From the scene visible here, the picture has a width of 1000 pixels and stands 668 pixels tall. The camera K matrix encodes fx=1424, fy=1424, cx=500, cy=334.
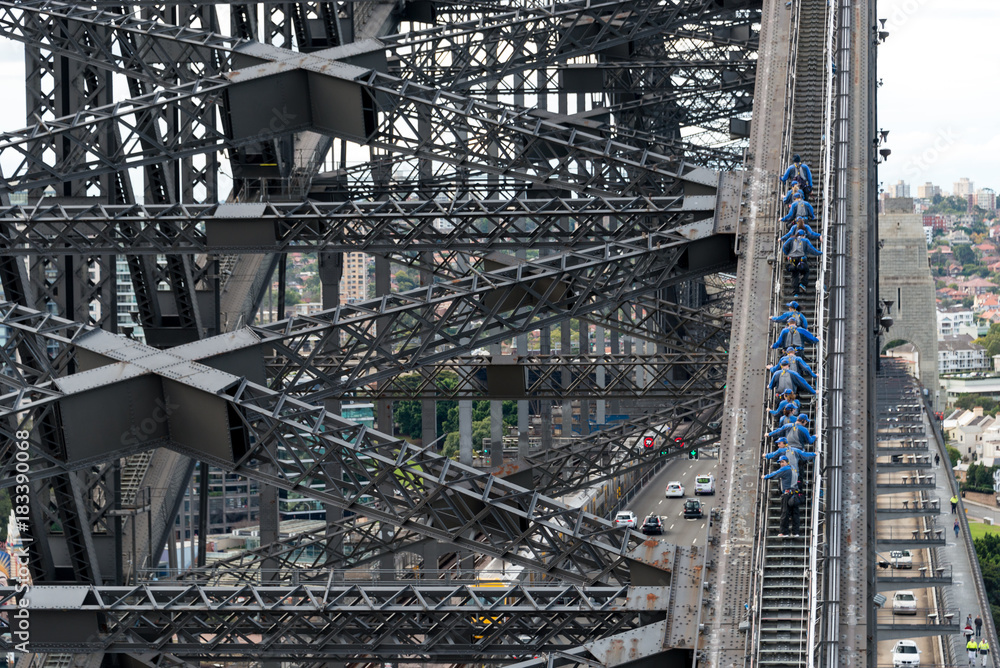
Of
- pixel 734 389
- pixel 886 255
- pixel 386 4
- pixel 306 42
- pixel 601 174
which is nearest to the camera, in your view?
pixel 734 389

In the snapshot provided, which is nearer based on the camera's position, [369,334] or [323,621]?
[323,621]

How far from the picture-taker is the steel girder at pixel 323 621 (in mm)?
18984

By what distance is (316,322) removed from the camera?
20812mm

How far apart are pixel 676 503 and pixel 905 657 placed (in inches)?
807

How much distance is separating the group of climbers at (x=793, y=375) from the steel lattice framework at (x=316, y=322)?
4.54 feet

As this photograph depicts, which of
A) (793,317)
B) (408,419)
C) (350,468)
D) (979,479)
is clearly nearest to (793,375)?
(793,317)

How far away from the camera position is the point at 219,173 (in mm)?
34281

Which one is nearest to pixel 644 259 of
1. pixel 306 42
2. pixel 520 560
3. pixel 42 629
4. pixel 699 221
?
pixel 699 221

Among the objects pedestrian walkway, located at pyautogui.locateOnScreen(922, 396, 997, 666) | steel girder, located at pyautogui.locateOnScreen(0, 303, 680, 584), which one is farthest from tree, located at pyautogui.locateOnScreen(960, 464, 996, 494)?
steel girder, located at pyautogui.locateOnScreen(0, 303, 680, 584)

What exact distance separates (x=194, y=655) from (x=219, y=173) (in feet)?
55.3

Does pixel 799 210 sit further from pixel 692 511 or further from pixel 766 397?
pixel 692 511

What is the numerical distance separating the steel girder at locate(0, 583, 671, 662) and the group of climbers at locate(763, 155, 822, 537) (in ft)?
9.64

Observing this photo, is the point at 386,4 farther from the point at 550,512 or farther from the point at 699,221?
the point at 550,512

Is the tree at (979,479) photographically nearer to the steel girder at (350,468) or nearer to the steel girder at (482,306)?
the steel girder at (482,306)
